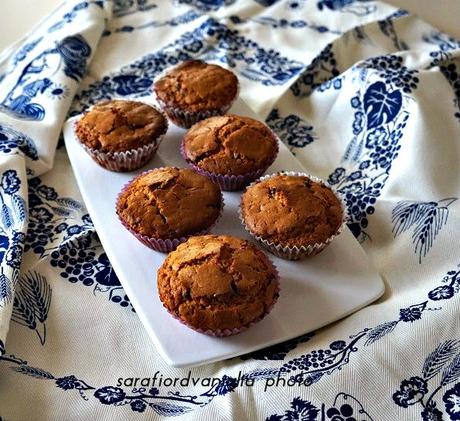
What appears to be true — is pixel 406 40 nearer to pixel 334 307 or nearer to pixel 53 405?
pixel 334 307

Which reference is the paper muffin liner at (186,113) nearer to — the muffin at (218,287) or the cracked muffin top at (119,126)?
the cracked muffin top at (119,126)

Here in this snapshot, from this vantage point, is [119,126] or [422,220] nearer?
[422,220]

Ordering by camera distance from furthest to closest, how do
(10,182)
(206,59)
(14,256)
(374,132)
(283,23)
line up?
(283,23) < (206,59) < (374,132) < (10,182) < (14,256)

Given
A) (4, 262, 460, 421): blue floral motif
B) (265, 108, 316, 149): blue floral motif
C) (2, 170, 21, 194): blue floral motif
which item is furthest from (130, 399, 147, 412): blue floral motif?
(265, 108, 316, 149): blue floral motif

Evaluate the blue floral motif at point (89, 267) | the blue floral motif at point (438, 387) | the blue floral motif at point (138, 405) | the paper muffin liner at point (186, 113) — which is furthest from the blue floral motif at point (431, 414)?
the paper muffin liner at point (186, 113)

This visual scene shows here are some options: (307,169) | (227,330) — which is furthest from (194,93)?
(227,330)

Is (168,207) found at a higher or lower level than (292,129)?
higher

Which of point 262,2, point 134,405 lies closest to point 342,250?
point 134,405

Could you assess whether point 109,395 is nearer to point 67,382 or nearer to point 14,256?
point 67,382

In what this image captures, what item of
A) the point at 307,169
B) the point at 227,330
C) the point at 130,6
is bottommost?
the point at 307,169
